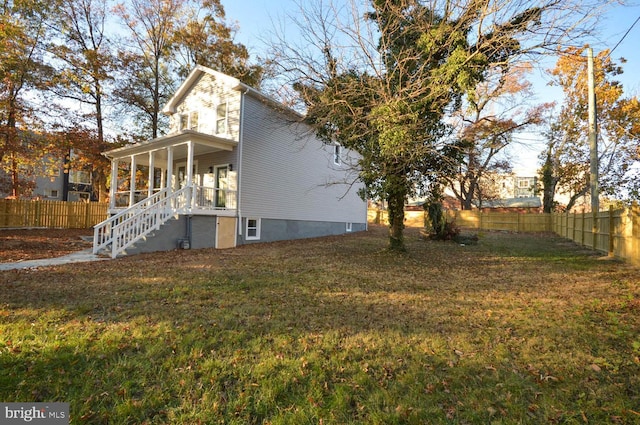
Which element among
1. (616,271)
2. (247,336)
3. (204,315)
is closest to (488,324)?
(247,336)

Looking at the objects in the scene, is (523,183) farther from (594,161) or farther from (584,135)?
(594,161)

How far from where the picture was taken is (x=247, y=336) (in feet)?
12.3

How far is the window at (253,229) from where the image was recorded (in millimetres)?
13297

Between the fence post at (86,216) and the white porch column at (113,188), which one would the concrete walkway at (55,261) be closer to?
the white porch column at (113,188)

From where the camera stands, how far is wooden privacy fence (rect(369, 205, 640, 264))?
857 centimetres

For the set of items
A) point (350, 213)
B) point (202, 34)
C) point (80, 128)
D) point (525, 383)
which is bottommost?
point (525, 383)

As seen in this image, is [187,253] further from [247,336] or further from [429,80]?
[429,80]

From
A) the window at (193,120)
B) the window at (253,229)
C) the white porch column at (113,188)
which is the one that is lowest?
the window at (253,229)

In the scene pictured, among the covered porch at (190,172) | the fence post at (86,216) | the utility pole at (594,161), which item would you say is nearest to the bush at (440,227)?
the utility pole at (594,161)

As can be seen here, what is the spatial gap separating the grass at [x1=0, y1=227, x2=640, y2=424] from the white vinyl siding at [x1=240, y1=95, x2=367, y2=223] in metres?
6.63

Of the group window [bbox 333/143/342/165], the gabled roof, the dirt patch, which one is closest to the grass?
the dirt patch

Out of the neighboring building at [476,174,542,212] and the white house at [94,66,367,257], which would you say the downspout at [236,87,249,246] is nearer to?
the white house at [94,66,367,257]

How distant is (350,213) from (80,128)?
1671 centimetres
